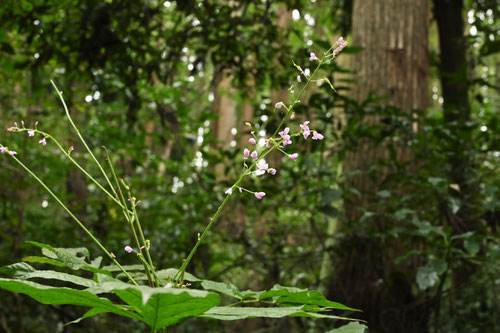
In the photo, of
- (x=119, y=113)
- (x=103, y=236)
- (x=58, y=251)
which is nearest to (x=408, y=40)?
(x=119, y=113)

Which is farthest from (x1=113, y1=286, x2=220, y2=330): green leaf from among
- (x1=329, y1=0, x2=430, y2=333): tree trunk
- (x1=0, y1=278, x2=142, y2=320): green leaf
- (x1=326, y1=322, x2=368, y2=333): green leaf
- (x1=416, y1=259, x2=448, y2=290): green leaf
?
(x1=329, y1=0, x2=430, y2=333): tree trunk

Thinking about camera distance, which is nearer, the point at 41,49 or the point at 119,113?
the point at 41,49

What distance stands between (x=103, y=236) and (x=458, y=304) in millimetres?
3393

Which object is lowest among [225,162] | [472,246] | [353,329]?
[353,329]

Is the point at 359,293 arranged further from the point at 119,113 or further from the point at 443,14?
the point at 443,14

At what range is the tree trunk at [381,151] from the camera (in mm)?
3062

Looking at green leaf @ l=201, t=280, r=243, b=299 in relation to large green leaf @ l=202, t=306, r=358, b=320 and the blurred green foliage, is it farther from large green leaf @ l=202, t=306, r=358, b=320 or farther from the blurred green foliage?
the blurred green foliage

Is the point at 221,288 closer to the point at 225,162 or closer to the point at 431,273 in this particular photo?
the point at 431,273

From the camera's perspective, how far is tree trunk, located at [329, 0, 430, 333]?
3.06 meters

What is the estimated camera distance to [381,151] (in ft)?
11.3

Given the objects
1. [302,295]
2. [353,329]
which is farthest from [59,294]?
[353,329]

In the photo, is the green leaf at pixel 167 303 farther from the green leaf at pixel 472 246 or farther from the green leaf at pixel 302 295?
the green leaf at pixel 472 246

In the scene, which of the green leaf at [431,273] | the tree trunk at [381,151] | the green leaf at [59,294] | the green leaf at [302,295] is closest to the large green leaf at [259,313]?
the green leaf at [302,295]

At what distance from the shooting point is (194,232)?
4070 millimetres
